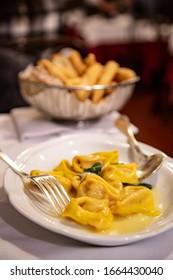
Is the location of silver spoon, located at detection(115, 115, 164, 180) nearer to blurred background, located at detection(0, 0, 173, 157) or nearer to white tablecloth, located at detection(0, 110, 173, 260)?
white tablecloth, located at detection(0, 110, 173, 260)

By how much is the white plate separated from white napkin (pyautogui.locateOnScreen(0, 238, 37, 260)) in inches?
2.0

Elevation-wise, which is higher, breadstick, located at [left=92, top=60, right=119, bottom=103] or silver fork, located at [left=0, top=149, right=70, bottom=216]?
breadstick, located at [left=92, top=60, right=119, bottom=103]

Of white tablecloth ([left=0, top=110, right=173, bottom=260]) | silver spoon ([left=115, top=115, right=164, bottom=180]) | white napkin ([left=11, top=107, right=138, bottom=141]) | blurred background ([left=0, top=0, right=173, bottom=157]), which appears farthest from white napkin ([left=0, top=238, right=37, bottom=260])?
blurred background ([left=0, top=0, right=173, bottom=157])

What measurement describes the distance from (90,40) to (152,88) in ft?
2.91

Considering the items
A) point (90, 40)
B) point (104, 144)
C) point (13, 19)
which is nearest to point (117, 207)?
point (104, 144)

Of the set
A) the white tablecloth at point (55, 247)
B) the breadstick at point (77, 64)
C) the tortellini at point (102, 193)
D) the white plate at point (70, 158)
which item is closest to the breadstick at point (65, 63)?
the breadstick at point (77, 64)

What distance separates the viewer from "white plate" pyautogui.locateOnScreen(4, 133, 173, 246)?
0.58 metres

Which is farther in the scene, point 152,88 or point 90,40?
point 152,88

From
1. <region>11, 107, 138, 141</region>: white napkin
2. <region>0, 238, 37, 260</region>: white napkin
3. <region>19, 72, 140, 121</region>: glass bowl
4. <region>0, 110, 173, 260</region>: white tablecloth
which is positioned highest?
<region>19, 72, 140, 121</region>: glass bowl

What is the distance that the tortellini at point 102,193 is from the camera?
0.62 metres

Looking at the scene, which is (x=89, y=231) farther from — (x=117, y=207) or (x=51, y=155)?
(x=51, y=155)

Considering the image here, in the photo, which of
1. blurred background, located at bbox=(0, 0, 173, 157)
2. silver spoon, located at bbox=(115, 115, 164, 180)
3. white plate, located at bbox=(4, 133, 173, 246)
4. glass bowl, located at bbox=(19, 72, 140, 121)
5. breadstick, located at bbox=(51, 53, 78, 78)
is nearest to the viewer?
white plate, located at bbox=(4, 133, 173, 246)
